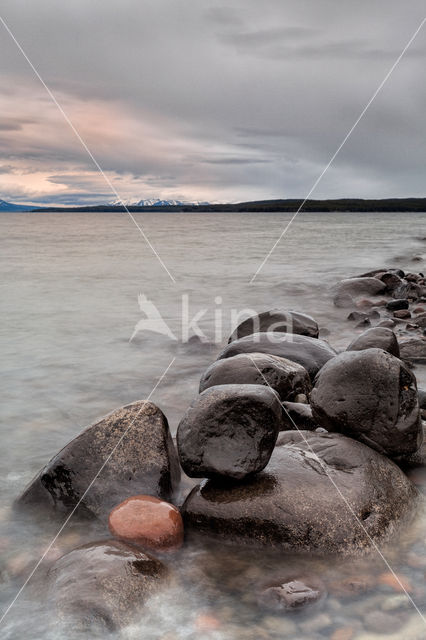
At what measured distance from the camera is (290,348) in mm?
5059

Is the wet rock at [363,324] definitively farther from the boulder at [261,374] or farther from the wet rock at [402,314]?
the boulder at [261,374]

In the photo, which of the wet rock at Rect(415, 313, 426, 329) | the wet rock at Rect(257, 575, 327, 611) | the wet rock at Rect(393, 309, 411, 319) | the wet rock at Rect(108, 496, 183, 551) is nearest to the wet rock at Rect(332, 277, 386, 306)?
the wet rock at Rect(393, 309, 411, 319)

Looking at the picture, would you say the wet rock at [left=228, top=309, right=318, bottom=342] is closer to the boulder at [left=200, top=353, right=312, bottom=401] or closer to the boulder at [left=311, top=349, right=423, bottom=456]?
the boulder at [left=200, top=353, right=312, bottom=401]

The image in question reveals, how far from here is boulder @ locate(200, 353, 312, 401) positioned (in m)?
4.12

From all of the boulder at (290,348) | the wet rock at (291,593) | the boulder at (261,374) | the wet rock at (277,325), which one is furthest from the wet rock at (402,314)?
the wet rock at (291,593)

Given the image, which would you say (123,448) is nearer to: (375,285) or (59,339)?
(59,339)

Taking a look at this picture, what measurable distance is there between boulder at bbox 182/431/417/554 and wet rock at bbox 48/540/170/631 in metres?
0.45

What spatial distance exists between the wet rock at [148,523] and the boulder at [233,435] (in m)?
0.28

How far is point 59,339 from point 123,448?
461cm

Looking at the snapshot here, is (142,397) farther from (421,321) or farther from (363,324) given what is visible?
(421,321)

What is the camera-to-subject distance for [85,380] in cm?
568

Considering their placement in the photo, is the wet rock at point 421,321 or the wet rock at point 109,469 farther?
the wet rock at point 421,321

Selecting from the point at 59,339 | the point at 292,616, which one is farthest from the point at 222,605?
the point at 59,339

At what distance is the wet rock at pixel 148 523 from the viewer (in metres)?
2.68
